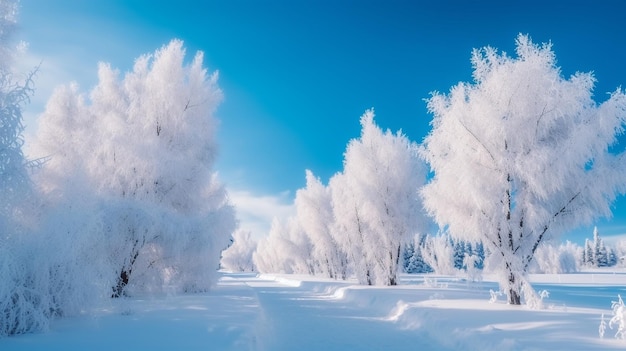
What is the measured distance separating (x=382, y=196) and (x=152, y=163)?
14296 millimetres

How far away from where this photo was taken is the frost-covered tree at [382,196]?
24.5 metres

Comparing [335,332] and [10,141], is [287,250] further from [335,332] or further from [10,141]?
[10,141]

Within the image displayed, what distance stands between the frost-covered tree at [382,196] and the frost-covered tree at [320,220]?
11199mm

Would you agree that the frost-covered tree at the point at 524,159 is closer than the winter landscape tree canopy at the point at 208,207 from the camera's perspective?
No

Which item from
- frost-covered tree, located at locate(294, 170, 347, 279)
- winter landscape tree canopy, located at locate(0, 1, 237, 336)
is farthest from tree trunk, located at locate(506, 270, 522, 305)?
frost-covered tree, located at locate(294, 170, 347, 279)

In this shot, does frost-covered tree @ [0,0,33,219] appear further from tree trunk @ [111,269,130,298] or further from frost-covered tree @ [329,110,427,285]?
frost-covered tree @ [329,110,427,285]

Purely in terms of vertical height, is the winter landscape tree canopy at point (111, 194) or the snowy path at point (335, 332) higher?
the winter landscape tree canopy at point (111, 194)

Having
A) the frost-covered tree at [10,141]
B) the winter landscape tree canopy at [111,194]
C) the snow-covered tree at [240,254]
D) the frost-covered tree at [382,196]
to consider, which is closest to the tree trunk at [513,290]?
the winter landscape tree canopy at [111,194]

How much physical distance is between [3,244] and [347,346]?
259 inches

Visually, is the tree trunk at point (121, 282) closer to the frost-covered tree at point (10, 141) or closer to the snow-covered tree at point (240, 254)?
the frost-covered tree at point (10, 141)

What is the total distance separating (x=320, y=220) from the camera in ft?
131

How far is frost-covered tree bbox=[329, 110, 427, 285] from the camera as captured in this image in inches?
965

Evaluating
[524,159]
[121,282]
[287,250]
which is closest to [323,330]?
[524,159]

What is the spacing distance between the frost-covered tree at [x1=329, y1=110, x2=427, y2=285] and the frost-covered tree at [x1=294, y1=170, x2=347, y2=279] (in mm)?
11199
